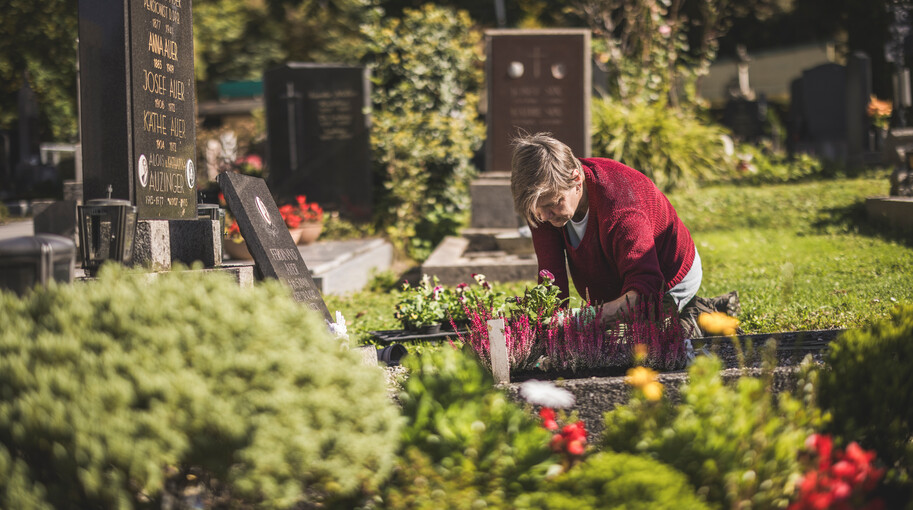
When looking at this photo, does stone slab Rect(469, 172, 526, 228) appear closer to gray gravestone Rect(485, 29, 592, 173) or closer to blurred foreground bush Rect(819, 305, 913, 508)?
gray gravestone Rect(485, 29, 592, 173)

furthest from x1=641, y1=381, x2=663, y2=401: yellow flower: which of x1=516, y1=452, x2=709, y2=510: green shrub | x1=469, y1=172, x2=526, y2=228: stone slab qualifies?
x1=469, y1=172, x2=526, y2=228: stone slab

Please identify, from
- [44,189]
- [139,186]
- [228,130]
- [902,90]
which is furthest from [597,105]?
[44,189]

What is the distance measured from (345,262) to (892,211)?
581 cm

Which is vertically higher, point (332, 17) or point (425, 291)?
point (332, 17)

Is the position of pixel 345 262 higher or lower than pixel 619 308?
lower

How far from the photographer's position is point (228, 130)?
16531 millimetres

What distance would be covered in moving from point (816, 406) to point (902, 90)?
42.9 ft

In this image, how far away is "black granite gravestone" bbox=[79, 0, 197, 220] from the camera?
4422mm

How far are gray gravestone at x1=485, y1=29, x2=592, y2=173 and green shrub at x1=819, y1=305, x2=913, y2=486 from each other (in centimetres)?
718

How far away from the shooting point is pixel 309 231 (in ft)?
32.7

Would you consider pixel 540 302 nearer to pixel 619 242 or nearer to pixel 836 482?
pixel 619 242

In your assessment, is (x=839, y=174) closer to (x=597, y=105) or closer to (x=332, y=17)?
(x=597, y=105)

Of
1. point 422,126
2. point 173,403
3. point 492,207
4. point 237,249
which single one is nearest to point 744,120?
point 422,126

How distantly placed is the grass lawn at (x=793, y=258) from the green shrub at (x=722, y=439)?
47cm
